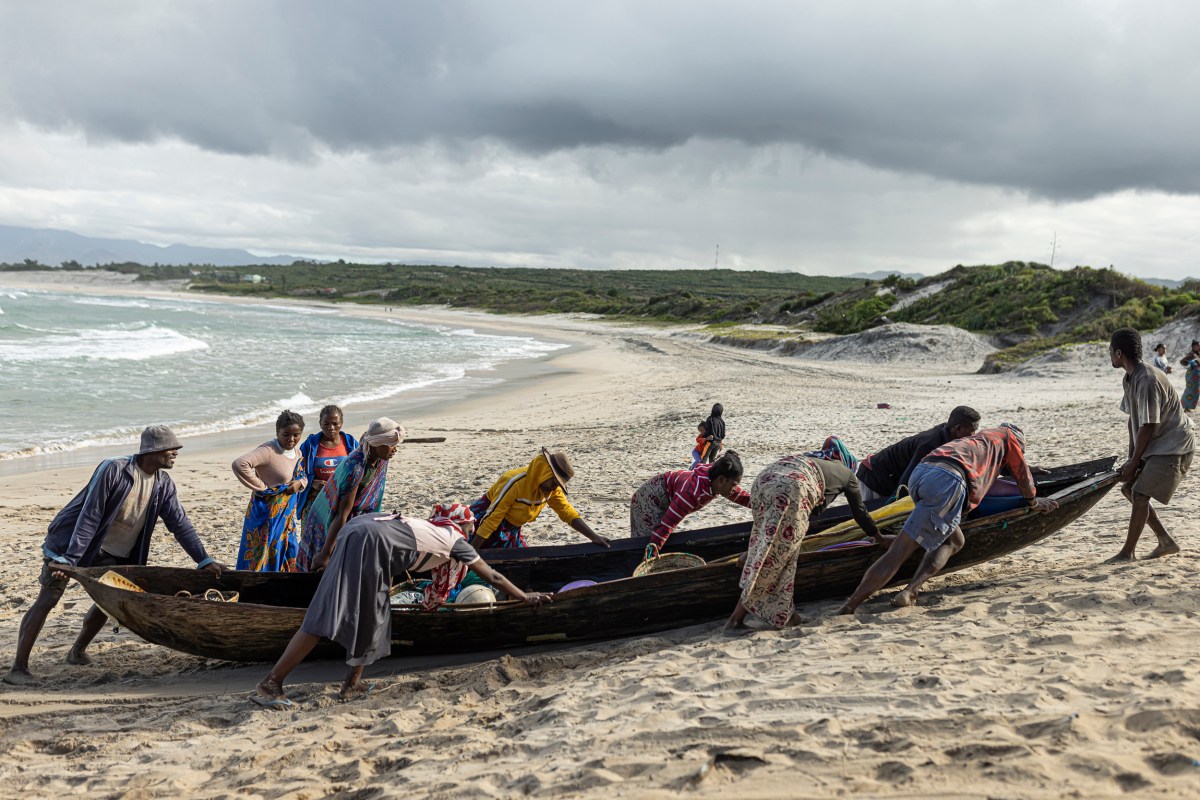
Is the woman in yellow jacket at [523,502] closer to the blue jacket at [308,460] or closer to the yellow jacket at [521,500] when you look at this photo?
the yellow jacket at [521,500]

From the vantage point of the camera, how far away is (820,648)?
4.96 metres

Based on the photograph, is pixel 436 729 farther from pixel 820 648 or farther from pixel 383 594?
pixel 820 648

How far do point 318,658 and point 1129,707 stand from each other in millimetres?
4668

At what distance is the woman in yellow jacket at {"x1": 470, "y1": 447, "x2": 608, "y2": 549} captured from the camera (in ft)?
19.5

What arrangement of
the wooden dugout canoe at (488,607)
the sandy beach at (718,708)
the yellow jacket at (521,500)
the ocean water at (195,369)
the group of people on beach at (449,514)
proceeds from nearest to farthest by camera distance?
the sandy beach at (718,708) → the group of people on beach at (449,514) → the wooden dugout canoe at (488,607) → the yellow jacket at (521,500) → the ocean water at (195,369)

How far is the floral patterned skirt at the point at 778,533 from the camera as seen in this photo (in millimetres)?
5453

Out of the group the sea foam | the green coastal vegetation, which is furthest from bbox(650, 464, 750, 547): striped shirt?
the sea foam

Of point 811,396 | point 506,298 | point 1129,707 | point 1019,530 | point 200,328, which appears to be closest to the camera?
point 1129,707

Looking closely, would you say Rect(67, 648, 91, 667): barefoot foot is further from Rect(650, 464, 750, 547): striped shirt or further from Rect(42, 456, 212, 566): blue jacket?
Rect(650, 464, 750, 547): striped shirt

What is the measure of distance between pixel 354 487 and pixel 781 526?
9.02ft

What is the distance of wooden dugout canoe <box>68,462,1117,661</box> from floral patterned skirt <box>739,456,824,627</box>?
32 cm

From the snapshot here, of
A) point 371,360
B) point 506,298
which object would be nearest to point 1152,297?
point 371,360

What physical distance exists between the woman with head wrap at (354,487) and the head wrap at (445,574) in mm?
463

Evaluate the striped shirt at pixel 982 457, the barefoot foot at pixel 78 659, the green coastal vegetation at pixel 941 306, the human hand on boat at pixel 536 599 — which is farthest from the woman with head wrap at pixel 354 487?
the green coastal vegetation at pixel 941 306
